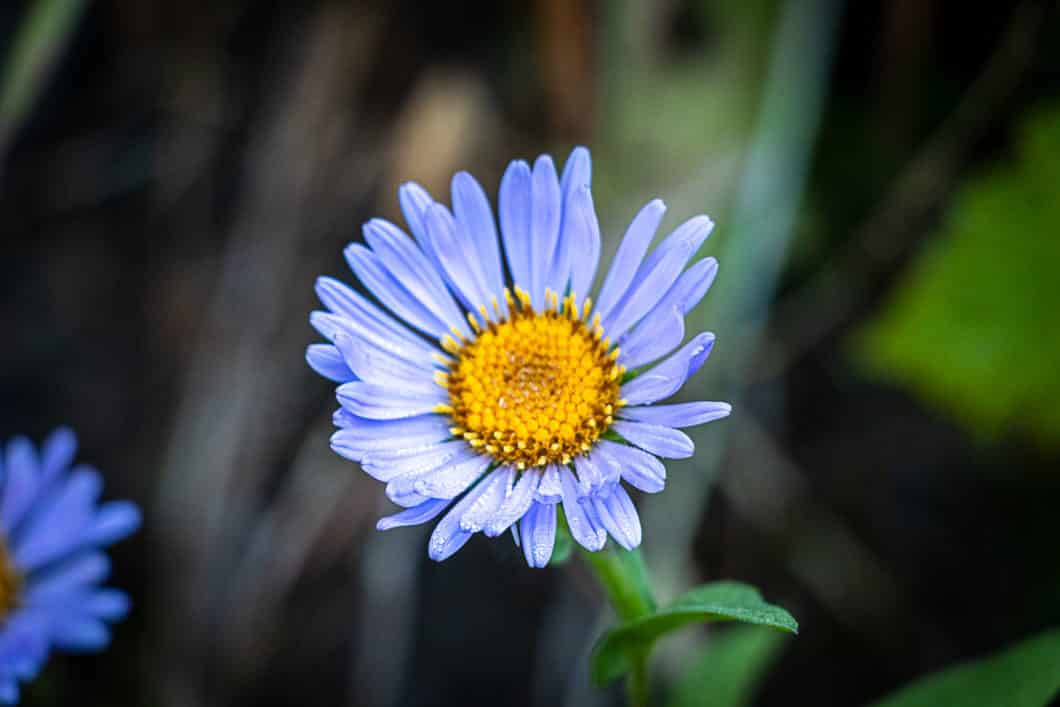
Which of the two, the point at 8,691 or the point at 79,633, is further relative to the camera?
the point at 79,633

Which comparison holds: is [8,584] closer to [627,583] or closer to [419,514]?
[419,514]

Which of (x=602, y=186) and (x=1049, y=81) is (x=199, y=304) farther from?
(x=1049, y=81)

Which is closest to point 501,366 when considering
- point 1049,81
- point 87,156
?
point 1049,81

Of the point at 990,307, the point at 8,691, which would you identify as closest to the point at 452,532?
the point at 8,691

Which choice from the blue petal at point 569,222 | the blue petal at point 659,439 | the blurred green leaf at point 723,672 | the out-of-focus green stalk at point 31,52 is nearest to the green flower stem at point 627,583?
the blue petal at point 659,439

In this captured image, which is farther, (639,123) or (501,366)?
(639,123)

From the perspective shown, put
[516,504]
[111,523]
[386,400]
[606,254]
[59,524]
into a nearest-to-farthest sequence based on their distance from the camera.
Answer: [516,504] < [386,400] < [111,523] < [59,524] < [606,254]
